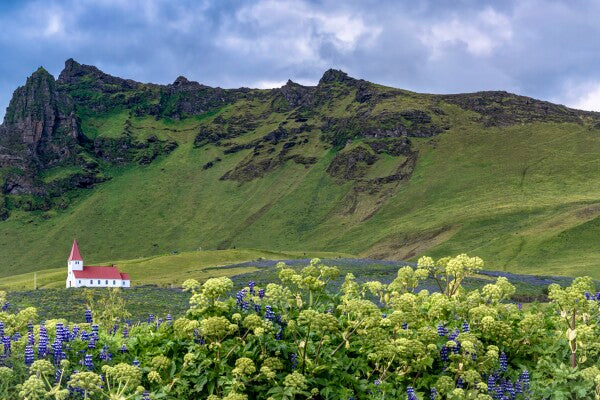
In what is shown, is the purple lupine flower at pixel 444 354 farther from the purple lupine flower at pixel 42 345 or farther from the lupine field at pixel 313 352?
the purple lupine flower at pixel 42 345

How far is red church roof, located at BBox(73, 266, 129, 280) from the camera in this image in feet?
294

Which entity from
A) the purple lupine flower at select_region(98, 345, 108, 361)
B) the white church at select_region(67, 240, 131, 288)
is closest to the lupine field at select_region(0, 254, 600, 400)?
the purple lupine flower at select_region(98, 345, 108, 361)

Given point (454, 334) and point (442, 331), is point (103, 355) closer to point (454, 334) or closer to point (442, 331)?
point (442, 331)

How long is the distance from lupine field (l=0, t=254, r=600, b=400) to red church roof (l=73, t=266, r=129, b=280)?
8489 cm

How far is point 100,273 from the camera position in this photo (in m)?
91.3

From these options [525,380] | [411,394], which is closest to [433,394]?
[411,394]

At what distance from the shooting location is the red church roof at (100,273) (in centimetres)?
8962

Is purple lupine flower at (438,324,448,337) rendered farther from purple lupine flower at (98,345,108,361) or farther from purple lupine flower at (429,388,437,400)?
purple lupine flower at (98,345,108,361)

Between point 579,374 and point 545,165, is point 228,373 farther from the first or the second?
point 545,165


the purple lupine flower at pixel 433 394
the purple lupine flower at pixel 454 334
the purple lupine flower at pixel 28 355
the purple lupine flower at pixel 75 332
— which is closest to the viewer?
the purple lupine flower at pixel 28 355

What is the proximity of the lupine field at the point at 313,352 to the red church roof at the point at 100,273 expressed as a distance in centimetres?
8489

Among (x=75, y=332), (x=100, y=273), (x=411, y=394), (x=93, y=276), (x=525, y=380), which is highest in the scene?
(x=75, y=332)

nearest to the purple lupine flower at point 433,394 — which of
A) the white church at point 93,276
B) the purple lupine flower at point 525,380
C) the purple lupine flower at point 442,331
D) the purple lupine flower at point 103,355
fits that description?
the purple lupine flower at point 442,331

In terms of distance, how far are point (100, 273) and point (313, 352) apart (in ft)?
295
